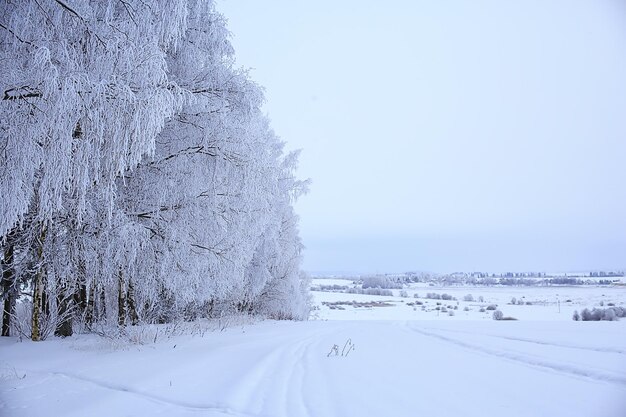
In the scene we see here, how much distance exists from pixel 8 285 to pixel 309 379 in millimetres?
7101

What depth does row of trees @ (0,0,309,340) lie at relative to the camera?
13.3 ft

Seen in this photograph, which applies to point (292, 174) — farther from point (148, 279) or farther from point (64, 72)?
→ point (64, 72)

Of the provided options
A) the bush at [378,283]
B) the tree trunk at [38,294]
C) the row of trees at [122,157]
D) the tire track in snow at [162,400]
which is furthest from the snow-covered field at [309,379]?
the bush at [378,283]

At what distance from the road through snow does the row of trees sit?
59.4 inches

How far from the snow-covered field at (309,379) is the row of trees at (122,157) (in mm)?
1472

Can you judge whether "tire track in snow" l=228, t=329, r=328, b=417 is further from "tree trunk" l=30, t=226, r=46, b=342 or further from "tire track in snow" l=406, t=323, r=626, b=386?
"tree trunk" l=30, t=226, r=46, b=342

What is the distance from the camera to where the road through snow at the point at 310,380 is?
3.34 meters

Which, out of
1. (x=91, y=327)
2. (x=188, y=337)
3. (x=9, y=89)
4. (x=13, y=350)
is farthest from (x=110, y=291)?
(x=9, y=89)

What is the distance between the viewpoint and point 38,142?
4.17 meters

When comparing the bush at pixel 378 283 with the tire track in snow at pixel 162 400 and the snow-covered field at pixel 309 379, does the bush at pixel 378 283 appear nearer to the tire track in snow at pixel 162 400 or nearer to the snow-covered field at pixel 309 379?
the snow-covered field at pixel 309 379

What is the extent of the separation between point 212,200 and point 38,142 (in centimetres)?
358

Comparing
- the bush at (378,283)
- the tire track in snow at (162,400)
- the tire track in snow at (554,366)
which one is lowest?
the bush at (378,283)

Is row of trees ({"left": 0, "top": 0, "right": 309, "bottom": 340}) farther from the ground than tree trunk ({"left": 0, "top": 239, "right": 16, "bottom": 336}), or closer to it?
farther from the ground

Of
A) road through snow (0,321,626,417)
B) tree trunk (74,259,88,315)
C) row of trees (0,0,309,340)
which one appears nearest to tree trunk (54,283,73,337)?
row of trees (0,0,309,340)
